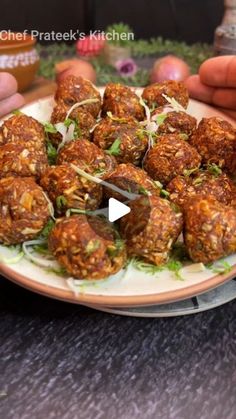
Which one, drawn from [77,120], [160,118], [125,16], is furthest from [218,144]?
[125,16]

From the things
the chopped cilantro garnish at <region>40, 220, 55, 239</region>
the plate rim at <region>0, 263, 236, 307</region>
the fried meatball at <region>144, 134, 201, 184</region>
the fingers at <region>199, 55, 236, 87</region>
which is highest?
the fingers at <region>199, 55, 236, 87</region>

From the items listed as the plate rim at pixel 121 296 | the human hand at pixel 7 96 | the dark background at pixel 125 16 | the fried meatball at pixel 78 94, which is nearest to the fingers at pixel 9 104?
the human hand at pixel 7 96

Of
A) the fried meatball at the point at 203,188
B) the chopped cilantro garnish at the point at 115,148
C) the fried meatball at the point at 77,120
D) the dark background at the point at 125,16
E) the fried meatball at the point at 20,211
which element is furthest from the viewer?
the dark background at the point at 125,16

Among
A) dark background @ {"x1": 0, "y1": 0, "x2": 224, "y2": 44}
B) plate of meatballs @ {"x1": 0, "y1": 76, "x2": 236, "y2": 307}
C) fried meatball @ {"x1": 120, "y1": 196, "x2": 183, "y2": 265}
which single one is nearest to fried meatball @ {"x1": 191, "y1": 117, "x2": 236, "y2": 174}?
plate of meatballs @ {"x1": 0, "y1": 76, "x2": 236, "y2": 307}

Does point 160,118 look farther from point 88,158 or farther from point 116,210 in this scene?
point 116,210

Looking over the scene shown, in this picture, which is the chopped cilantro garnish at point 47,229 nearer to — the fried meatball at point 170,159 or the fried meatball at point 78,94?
the fried meatball at point 170,159

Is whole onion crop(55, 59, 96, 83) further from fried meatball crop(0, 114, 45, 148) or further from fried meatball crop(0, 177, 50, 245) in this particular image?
fried meatball crop(0, 177, 50, 245)

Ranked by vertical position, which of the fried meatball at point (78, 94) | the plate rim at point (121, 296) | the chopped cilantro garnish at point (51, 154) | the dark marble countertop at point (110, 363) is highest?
the fried meatball at point (78, 94)

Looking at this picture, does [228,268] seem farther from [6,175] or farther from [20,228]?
[6,175]

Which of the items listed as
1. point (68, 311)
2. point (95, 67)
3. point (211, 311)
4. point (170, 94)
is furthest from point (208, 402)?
point (95, 67)
